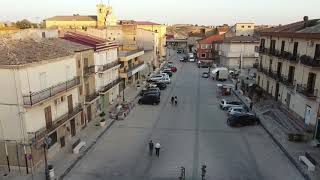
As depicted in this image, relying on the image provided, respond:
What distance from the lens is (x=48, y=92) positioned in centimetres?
2227

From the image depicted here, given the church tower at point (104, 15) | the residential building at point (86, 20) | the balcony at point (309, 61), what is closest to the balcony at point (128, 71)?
the balcony at point (309, 61)

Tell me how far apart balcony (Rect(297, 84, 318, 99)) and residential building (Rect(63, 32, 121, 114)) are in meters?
20.3

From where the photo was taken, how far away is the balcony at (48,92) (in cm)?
1998

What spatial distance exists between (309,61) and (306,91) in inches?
109

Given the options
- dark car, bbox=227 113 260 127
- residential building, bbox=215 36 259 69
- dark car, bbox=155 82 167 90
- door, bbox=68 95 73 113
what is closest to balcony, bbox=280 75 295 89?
dark car, bbox=227 113 260 127

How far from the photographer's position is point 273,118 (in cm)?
3266

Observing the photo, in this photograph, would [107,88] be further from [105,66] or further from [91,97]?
[91,97]

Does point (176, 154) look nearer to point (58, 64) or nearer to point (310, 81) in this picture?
point (58, 64)

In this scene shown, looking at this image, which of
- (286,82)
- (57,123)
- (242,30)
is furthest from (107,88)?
(242,30)

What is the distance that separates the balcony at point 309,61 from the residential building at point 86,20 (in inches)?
2227

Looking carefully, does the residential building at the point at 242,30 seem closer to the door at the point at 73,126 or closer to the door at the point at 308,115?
the door at the point at 308,115

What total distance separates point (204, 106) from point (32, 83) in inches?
936

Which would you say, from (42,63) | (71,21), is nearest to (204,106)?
(42,63)

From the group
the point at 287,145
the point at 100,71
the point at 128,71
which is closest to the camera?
the point at 287,145
